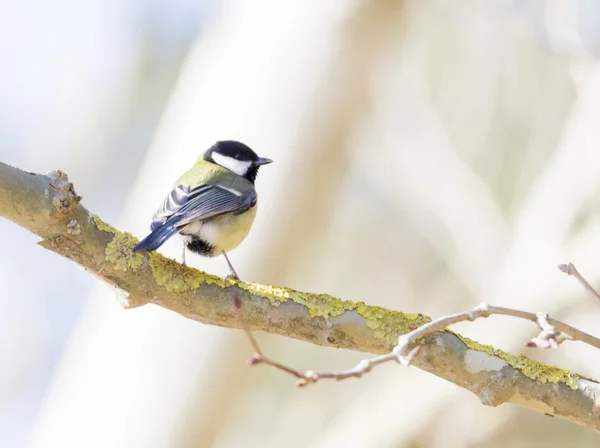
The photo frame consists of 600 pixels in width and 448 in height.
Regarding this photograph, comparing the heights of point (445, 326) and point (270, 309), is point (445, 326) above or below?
below

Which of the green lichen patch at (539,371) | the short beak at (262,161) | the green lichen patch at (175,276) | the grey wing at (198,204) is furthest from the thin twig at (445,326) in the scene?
the short beak at (262,161)

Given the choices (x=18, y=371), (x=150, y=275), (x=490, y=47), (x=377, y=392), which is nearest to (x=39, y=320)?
(x=18, y=371)

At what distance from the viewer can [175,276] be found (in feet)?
6.59

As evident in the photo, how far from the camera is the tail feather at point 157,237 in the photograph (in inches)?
78.4

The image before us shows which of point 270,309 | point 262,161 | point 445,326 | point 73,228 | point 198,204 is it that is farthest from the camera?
point 262,161

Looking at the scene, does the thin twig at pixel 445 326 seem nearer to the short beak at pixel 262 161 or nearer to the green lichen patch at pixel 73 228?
the green lichen patch at pixel 73 228

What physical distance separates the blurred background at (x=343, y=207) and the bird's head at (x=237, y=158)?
6cm

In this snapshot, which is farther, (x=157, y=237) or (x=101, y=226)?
(x=157, y=237)

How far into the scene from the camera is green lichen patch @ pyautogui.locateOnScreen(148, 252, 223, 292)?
2.00 m

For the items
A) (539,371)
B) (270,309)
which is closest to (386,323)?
(270,309)

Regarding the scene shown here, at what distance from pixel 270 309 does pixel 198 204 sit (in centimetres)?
94

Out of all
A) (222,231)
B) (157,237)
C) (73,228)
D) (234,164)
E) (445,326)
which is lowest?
(445,326)

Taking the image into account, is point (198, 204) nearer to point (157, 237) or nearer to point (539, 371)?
point (157, 237)

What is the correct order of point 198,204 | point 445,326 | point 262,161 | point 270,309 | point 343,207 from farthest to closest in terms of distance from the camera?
point 343,207
point 262,161
point 198,204
point 270,309
point 445,326
